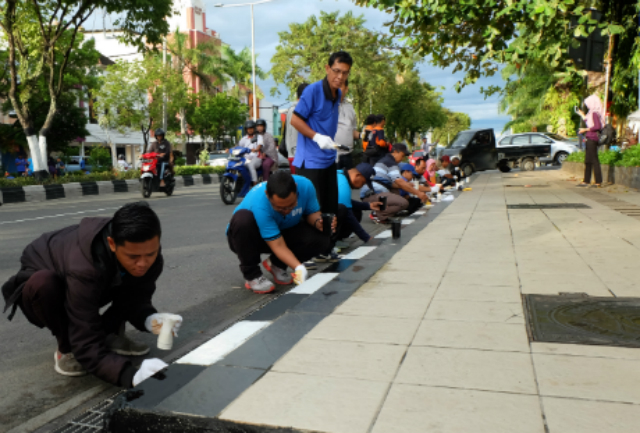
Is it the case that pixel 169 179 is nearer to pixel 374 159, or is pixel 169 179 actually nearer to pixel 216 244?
pixel 374 159

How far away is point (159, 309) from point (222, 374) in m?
1.79

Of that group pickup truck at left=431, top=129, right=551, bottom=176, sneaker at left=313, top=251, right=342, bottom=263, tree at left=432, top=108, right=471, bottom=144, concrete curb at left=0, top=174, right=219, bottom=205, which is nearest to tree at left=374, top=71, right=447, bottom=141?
pickup truck at left=431, top=129, right=551, bottom=176

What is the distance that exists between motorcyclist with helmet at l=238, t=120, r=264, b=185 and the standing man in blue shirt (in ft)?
21.3

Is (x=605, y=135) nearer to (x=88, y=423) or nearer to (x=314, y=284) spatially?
(x=314, y=284)

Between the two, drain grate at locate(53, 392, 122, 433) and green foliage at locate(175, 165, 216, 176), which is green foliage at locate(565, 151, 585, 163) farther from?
drain grate at locate(53, 392, 122, 433)

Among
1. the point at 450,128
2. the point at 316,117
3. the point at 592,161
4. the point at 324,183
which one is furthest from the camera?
the point at 450,128

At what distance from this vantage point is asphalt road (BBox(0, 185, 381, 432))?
285 cm

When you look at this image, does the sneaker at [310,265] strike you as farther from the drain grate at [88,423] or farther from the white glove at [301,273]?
the drain grate at [88,423]

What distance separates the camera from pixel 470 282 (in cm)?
452

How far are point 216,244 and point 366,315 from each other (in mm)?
3919

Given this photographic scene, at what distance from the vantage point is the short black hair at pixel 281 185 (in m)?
4.31

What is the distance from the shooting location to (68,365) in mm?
3146

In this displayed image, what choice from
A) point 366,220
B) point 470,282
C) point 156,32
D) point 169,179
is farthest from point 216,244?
point 156,32

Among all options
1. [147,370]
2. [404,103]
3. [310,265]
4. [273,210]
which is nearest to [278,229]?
[273,210]
